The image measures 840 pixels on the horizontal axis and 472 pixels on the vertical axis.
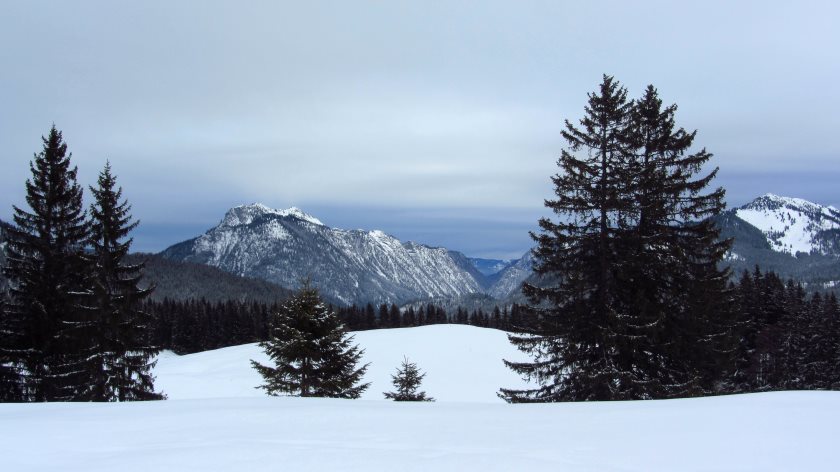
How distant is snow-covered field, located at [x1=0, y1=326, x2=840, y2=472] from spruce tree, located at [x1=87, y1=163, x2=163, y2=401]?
11573 mm

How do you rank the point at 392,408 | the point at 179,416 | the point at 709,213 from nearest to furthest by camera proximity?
the point at 179,416 → the point at 392,408 → the point at 709,213

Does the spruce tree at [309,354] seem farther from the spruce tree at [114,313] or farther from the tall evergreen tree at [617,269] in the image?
the tall evergreen tree at [617,269]

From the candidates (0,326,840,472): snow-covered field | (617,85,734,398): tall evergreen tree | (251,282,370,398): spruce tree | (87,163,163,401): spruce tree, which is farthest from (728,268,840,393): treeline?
(87,163,163,401): spruce tree

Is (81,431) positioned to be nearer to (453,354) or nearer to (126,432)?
(126,432)

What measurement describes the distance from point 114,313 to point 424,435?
18.4 m

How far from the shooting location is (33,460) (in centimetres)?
546

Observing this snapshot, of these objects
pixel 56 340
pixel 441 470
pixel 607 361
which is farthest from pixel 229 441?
pixel 56 340

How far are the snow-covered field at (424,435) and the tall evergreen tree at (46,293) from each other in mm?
12406

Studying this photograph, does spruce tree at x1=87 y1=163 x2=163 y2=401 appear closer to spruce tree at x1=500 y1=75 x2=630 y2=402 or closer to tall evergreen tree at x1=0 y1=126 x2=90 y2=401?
tall evergreen tree at x1=0 y1=126 x2=90 y2=401

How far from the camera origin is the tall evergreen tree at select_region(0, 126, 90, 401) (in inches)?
781

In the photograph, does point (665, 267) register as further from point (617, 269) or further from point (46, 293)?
point (46, 293)

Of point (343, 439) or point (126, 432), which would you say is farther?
point (126, 432)

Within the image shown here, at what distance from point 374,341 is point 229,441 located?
135 ft

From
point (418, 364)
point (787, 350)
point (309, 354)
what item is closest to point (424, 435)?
point (309, 354)
